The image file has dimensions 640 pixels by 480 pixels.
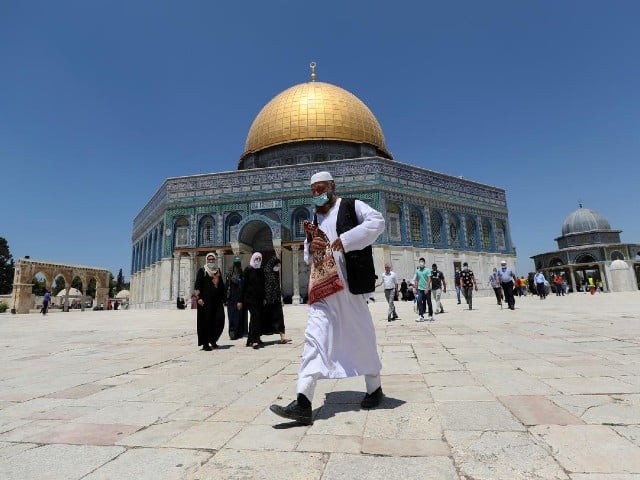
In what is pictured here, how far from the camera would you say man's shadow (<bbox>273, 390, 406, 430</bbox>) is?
7.08 ft

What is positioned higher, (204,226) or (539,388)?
(204,226)

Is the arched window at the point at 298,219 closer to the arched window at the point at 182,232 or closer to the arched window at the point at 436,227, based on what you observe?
the arched window at the point at 182,232

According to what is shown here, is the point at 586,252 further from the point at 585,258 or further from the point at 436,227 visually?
the point at 436,227

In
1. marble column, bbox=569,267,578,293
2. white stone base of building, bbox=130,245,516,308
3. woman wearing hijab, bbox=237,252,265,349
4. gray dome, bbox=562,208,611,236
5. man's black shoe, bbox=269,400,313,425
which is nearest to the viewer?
man's black shoe, bbox=269,400,313,425

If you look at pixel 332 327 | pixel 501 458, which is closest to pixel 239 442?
pixel 332 327

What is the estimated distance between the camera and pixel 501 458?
1.51 metres

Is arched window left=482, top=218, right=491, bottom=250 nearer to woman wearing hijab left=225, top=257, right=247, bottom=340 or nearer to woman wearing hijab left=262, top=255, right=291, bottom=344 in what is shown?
woman wearing hijab left=225, top=257, right=247, bottom=340

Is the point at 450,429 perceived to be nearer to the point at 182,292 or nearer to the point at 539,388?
the point at 539,388

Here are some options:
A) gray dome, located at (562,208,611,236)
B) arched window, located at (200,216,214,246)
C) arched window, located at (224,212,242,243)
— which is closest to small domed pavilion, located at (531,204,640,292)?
gray dome, located at (562,208,611,236)

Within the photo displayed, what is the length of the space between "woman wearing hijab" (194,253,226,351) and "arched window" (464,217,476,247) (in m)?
23.9

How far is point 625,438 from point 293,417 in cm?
148

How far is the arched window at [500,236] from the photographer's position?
93.0 ft

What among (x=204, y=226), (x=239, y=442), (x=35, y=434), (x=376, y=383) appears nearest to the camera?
(x=239, y=442)

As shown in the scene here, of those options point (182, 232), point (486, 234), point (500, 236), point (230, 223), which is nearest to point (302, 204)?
point (230, 223)
